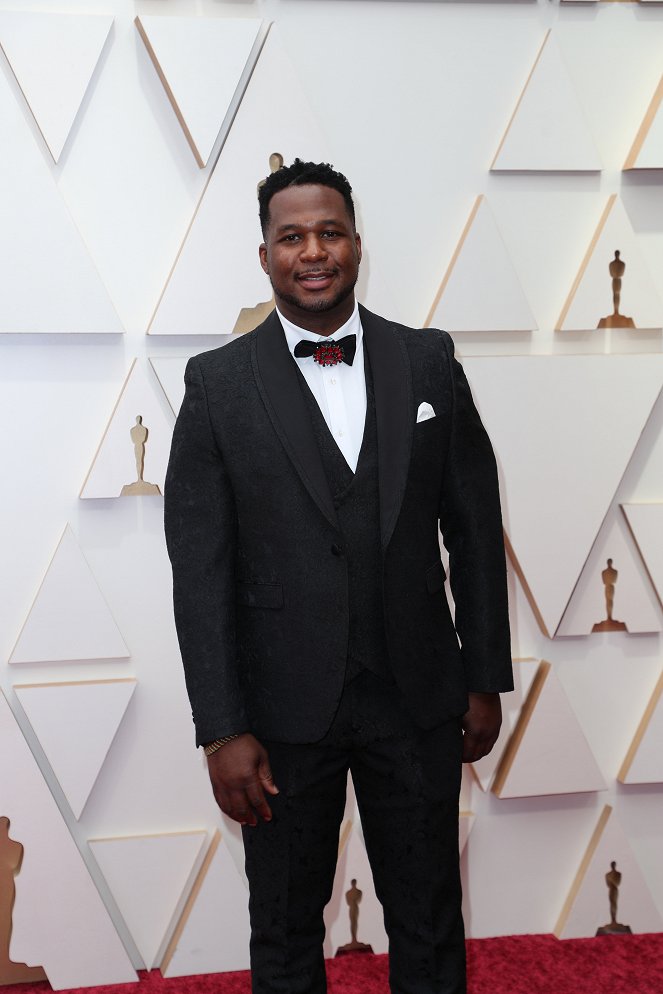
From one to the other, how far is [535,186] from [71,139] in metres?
1.05

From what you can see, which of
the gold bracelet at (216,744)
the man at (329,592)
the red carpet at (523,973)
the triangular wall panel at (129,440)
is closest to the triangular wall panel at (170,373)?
the triangular wall panel at (129,440)

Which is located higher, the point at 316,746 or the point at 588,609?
the point at 588,609

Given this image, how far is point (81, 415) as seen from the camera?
2.26m

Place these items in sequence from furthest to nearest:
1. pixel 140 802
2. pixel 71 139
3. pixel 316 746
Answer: pixel 140 802, pixel 71 139, pixel 316 746

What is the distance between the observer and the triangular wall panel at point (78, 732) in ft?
7.51

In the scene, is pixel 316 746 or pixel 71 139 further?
pixel 71 139

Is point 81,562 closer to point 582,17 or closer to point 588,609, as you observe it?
point 588,609

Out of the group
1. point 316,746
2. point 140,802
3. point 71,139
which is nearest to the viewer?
point 316,746

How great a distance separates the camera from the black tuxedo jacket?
4.96 feet

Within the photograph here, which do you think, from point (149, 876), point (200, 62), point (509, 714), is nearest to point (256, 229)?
point (200, 62)

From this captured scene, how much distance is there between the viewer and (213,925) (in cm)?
236

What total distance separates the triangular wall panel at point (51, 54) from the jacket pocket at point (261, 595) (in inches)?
47.1

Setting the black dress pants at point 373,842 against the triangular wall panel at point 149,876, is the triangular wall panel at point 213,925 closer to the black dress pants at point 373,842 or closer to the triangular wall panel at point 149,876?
the triangular wall panel at point 149,876

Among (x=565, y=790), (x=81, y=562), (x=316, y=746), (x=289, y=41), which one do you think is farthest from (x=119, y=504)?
(x=565, y=790)
